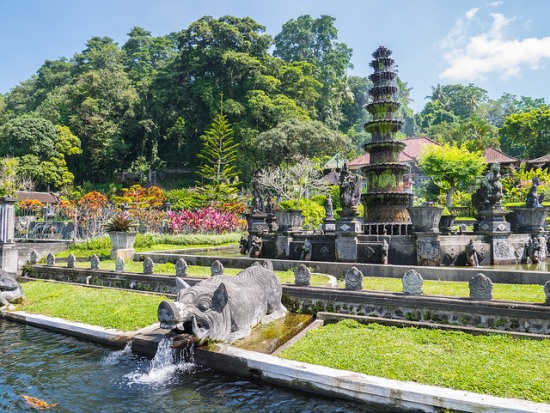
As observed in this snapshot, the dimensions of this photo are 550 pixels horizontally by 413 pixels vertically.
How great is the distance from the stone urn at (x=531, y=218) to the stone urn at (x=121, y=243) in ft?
47.8

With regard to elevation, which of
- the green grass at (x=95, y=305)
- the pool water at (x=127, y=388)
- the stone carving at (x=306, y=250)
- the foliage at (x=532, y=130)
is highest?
the foliage at (x=532, y=130)

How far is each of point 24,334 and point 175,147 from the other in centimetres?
4529

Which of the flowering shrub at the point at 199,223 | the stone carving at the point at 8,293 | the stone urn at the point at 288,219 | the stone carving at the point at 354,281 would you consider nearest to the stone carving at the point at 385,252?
the stone urn at the point at 288,219

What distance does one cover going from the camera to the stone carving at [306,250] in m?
13.4

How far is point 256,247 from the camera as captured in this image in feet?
48.4

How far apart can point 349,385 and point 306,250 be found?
836 centimetres

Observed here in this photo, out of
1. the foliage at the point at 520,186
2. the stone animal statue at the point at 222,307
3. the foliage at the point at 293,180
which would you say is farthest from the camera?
the foliage at the point at 293,180

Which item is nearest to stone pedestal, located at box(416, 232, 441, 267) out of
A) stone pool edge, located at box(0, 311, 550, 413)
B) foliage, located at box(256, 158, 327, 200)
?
stone pool edge, located at box(0, 311, 550, 413)

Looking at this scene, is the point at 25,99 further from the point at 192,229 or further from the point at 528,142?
the point at 528,142

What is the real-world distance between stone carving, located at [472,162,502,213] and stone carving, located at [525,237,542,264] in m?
1.46

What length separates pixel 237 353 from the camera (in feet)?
20.2

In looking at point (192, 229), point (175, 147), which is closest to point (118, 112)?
point (175, 147)

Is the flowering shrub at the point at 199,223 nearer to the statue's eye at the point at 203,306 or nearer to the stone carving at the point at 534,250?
the stone carving at the point at 534,250

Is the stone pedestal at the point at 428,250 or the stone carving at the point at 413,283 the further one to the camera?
the stone pedestal at the point at 428,250
